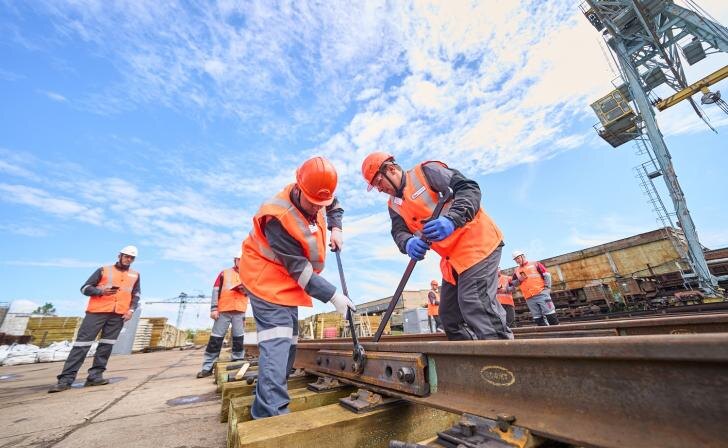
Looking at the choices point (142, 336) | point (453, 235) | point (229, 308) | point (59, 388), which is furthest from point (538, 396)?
point (142, 336)

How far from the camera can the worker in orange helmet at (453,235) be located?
7.30 feet

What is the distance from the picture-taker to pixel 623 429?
90cm

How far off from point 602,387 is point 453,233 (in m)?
1.50

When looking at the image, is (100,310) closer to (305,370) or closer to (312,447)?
(305,370)

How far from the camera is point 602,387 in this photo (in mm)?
971

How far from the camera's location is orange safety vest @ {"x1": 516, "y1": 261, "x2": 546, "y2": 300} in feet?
26.7

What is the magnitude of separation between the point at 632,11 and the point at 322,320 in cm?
2191

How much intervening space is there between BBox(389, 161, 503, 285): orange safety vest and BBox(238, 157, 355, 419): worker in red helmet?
0.81m

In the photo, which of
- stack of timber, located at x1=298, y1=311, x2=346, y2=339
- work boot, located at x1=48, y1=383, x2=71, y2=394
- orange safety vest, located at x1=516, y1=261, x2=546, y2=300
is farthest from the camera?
stack of timber, located at x1=298, y1=311, x2=346, y2=339

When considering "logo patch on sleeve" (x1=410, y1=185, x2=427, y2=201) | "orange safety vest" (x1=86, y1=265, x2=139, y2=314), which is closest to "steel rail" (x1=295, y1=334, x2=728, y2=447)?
"logo patch on sleeve" (x1=410, y1=185, x2=427, y2=201)

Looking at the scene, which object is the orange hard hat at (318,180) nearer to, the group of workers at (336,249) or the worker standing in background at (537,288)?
the group of workers at (336,249)

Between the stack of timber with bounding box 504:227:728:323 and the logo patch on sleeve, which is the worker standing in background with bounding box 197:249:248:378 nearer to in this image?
the logo patch on sleeve

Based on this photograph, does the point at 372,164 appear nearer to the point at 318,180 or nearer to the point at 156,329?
the point at 318,180

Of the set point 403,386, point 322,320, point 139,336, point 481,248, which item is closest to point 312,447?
point 403,386
